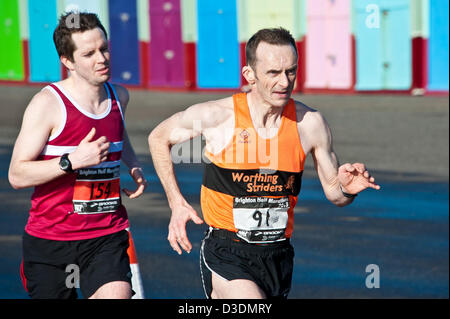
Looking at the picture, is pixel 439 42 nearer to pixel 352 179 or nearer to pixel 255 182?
pixel 352 179

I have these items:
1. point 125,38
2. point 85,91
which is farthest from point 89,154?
point 125,38

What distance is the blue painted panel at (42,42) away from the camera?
26.4m

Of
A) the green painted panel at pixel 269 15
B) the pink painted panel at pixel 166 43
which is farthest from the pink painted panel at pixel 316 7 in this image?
the pink painted panel at pixel 166 43

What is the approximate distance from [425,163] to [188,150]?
4.12 m

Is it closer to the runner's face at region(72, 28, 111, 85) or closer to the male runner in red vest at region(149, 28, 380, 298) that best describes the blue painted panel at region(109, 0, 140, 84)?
the runner's face at region(72, 28, 111, 85)

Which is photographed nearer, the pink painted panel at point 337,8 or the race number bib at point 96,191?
the race number bib at point 96,191

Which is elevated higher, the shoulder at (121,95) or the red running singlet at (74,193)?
the shoulder at (121,95)

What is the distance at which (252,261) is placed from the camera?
5066mm

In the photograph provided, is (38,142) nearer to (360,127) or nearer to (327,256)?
(327,256)

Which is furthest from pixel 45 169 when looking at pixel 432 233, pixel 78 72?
pixel 432 233

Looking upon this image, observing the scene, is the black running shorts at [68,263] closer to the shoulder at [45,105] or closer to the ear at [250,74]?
the shoulder at [45,105]

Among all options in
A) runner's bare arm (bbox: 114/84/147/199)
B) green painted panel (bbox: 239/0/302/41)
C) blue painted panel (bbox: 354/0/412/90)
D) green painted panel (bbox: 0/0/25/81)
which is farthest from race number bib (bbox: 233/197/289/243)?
green painted panel (bbox: 0/0/25/81)
